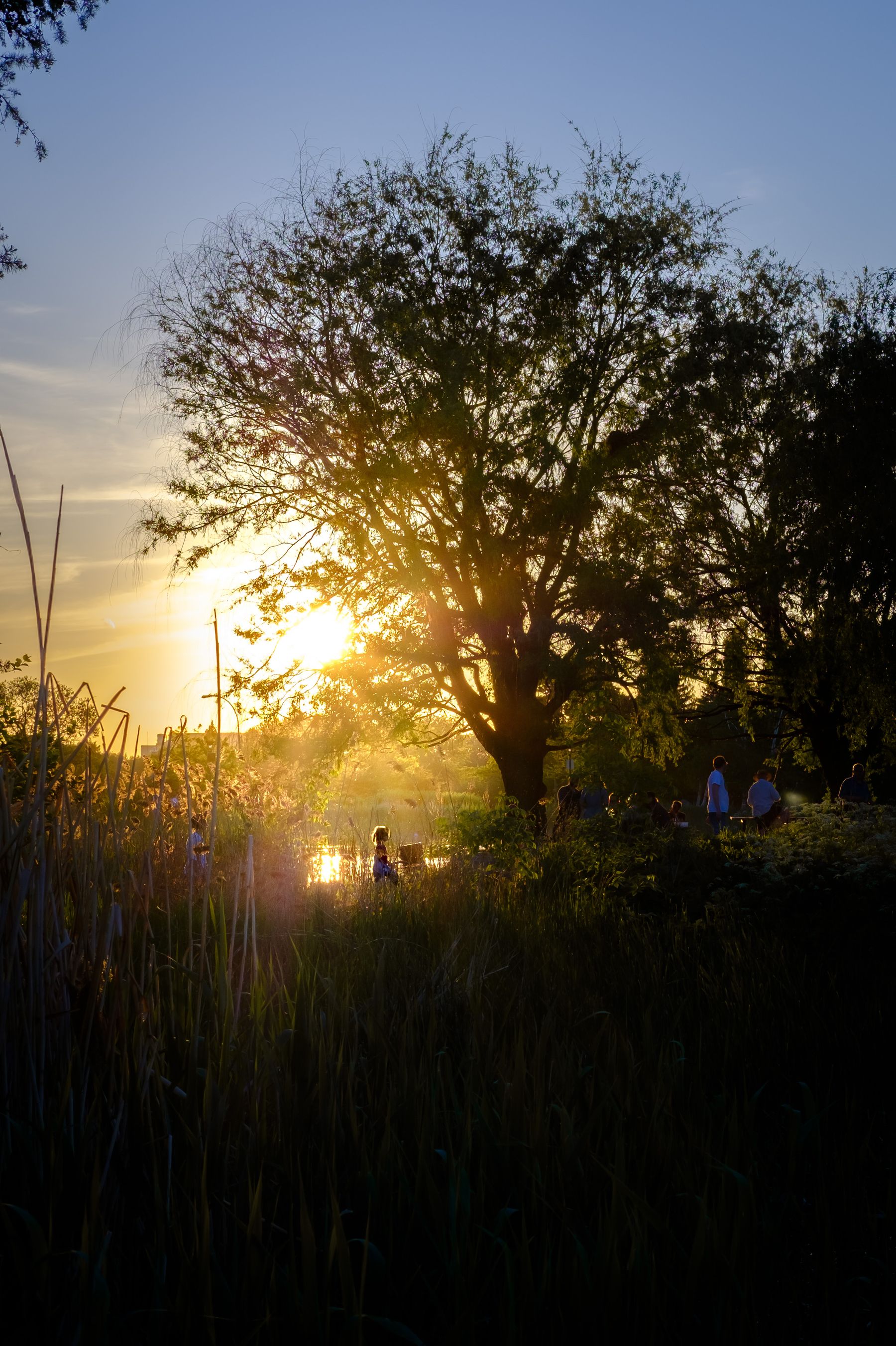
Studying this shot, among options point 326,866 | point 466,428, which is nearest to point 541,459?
point 466,428

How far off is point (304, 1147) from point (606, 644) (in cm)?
1329

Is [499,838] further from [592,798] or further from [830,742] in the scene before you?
[830,742]

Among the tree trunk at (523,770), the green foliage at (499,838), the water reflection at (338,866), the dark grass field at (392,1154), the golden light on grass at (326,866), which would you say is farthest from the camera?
the tree trunk at (523,770)

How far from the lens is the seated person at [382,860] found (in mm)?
7895

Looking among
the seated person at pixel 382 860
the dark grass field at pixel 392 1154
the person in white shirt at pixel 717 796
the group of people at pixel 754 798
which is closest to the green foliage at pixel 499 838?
the seated person at pixel 382 860

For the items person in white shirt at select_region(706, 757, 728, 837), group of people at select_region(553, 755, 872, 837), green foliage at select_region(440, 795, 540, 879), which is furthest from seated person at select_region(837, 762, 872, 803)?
green foliage at select_region(440, 795, 540, 879)

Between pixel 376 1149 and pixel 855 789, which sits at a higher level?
pixel 855 789

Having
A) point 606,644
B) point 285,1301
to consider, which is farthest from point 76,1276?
point 606,644

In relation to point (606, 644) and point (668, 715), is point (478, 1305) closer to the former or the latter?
point (606, 644)

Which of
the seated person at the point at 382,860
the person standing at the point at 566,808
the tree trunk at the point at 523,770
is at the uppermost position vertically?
the tree trunk at the point at 523,770

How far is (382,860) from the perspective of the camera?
29.8 ft

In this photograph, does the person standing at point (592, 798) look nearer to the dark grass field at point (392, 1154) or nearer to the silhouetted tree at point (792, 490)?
the silhouetted tree at point (792, 490)

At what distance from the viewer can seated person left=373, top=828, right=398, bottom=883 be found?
7895mm

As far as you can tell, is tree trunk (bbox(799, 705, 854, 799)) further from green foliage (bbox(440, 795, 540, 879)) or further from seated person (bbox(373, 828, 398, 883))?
seated person (bbox(373, 828, 398, 883))
